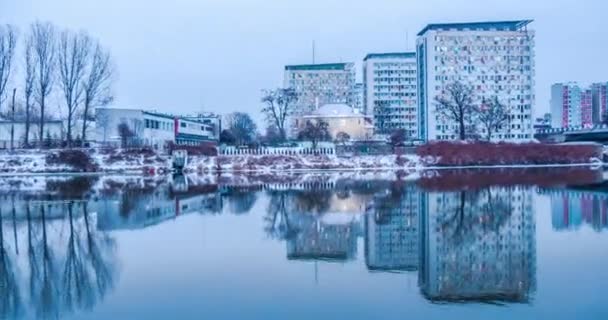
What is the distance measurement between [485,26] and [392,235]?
105162 millimetres

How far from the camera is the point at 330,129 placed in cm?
9919

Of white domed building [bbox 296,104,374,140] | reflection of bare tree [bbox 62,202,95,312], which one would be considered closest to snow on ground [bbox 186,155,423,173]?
white domed building [bbox 296,104,374,140]

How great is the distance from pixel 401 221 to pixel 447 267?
7.07 meters

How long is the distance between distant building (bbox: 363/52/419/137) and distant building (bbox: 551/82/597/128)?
3063 inches

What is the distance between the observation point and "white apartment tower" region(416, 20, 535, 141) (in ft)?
363

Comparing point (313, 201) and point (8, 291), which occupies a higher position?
point (313, 201)

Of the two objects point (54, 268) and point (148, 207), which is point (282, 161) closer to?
point (148, 207)

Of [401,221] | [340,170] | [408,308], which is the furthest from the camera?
[340,170]

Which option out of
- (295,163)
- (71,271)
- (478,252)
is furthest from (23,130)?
(478,252)

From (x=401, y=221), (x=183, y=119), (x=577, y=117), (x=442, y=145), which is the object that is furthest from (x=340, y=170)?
(x=577, y=117)

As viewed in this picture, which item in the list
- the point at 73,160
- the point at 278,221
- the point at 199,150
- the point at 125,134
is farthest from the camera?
the point at 125,134

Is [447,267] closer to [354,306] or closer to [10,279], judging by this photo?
[354,306]

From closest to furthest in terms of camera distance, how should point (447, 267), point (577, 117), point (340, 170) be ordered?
point (447, 267) < point (340, 170) < point (577, 117)

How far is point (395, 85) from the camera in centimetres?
13388
